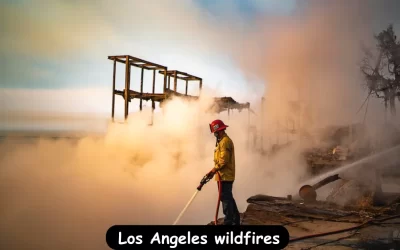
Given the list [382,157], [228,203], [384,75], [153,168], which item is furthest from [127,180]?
[384,75]

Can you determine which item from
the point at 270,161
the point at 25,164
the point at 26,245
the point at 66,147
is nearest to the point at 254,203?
the point at 26,245

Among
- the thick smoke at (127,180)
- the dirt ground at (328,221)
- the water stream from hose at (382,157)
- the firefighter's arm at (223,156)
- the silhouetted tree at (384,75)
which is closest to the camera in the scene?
the dirt ground at (328,221)

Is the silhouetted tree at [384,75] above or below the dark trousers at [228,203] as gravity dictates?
above

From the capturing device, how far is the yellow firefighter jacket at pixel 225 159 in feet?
12.3

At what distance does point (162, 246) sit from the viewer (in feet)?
11.6

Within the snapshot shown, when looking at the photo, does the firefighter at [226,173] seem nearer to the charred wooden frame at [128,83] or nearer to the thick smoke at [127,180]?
the thick smoke at [127,180]

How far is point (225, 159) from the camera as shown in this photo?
3.75m

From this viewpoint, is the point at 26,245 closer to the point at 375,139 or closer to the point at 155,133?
the point at 155,133

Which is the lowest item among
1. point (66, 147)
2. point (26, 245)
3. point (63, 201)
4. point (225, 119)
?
point (26, 245)

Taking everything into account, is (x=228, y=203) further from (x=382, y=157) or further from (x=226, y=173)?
(x=382, y=157)

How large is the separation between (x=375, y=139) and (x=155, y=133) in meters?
6.52

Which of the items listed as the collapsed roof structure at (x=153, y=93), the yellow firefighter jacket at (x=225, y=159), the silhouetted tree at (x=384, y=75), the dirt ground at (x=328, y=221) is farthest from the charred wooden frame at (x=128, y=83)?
the silhouetted tree at (x=384, y=75)

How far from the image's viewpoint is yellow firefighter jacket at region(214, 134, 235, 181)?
Result: 12.3 ft

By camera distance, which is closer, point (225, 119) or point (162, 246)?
point (162, 246)
